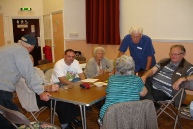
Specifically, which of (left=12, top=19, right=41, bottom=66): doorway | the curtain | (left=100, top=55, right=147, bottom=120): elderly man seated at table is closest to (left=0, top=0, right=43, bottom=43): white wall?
(left=12, top=19, right=41, bottom=66): doorway

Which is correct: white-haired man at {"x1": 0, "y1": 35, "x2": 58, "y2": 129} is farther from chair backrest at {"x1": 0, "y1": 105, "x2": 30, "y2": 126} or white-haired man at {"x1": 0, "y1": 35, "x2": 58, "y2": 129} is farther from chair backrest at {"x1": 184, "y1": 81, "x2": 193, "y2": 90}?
chair backrest at {"x1": 184, "y1": 81, "x2": 193, "y2": 90}

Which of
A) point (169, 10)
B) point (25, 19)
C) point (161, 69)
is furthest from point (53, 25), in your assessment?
point (161, 69)

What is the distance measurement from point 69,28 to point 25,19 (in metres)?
2.21

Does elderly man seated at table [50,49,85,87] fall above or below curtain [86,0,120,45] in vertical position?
below

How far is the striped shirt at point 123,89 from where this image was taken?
6.44ft

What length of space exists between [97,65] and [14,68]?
1904 millimetres

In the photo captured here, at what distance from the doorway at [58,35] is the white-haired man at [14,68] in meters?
4.33

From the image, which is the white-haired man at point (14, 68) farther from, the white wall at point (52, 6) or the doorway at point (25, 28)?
the doorway at point (25, 28)

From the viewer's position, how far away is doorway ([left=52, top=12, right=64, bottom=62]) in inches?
259

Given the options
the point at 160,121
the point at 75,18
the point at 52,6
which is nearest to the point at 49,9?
the point at 52,6

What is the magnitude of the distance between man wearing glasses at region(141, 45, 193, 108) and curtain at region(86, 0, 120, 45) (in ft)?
8.40

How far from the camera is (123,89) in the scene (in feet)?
6.45

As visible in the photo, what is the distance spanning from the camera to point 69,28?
6.43 metres

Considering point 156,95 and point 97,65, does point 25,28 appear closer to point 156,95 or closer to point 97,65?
point 97,65
